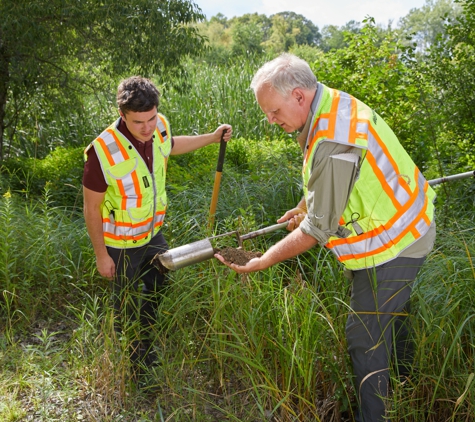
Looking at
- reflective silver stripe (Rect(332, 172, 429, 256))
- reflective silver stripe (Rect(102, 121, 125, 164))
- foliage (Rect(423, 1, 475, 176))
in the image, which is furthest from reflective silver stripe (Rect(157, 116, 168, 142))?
foliage (Rect(423, 1, 475, 176))

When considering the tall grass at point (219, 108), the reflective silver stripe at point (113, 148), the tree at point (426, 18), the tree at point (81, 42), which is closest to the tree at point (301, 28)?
the tree at point (426, 18)

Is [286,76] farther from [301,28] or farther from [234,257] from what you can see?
[301,28]

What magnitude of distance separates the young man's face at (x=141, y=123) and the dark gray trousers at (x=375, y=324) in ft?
4.75

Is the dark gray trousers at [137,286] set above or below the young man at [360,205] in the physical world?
below

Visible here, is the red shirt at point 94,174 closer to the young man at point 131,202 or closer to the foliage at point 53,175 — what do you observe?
the young man at point 131,202

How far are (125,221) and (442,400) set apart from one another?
79.2 inches

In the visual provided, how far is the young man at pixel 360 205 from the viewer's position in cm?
248

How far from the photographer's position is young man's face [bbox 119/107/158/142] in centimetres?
325

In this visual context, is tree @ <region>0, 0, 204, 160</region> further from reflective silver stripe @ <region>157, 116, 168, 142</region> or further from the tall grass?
reflective silver stripe @ <region>157, 116, 168, 142</region>

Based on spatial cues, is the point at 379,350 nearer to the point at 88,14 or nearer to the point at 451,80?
the point at 451,80

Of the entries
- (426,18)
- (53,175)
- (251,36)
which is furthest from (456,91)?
(426,18)

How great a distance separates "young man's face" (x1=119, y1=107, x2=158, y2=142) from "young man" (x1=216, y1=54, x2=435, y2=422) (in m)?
0.86

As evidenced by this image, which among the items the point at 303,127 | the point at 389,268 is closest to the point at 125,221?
the point at 303,127

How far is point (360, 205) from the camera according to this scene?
261 centimetres
